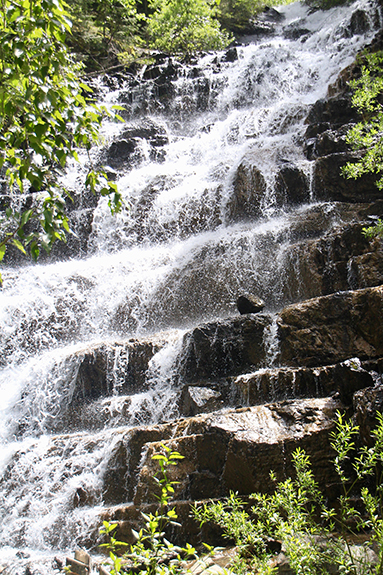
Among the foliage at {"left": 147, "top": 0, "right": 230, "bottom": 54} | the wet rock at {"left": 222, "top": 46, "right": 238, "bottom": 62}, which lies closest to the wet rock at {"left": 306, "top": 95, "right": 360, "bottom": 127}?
the wet rock at {"left": 222, "top": 46, "right": 238, "bottom": 62}

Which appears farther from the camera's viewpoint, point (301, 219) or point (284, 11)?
point (284, 11)

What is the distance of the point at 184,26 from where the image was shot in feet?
62.8

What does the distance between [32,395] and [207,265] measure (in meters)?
4.35

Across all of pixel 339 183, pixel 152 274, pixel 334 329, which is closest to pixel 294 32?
pixel 339 183

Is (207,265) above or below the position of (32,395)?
above

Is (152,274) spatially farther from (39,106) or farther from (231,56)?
(231,56)

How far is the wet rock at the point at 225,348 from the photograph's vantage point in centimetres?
697

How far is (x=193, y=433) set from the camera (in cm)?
516

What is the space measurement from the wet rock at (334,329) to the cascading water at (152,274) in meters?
0.66

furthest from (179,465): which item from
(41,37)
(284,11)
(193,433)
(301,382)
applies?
(284,11)

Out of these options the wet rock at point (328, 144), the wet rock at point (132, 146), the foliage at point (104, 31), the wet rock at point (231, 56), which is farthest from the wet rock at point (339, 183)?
the foliage at point (104, 31)

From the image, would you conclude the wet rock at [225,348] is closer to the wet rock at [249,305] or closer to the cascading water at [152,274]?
the cascading water at [152,274]

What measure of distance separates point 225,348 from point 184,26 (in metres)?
17.2

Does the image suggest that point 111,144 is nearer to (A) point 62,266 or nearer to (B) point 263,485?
(A) point 62,266
